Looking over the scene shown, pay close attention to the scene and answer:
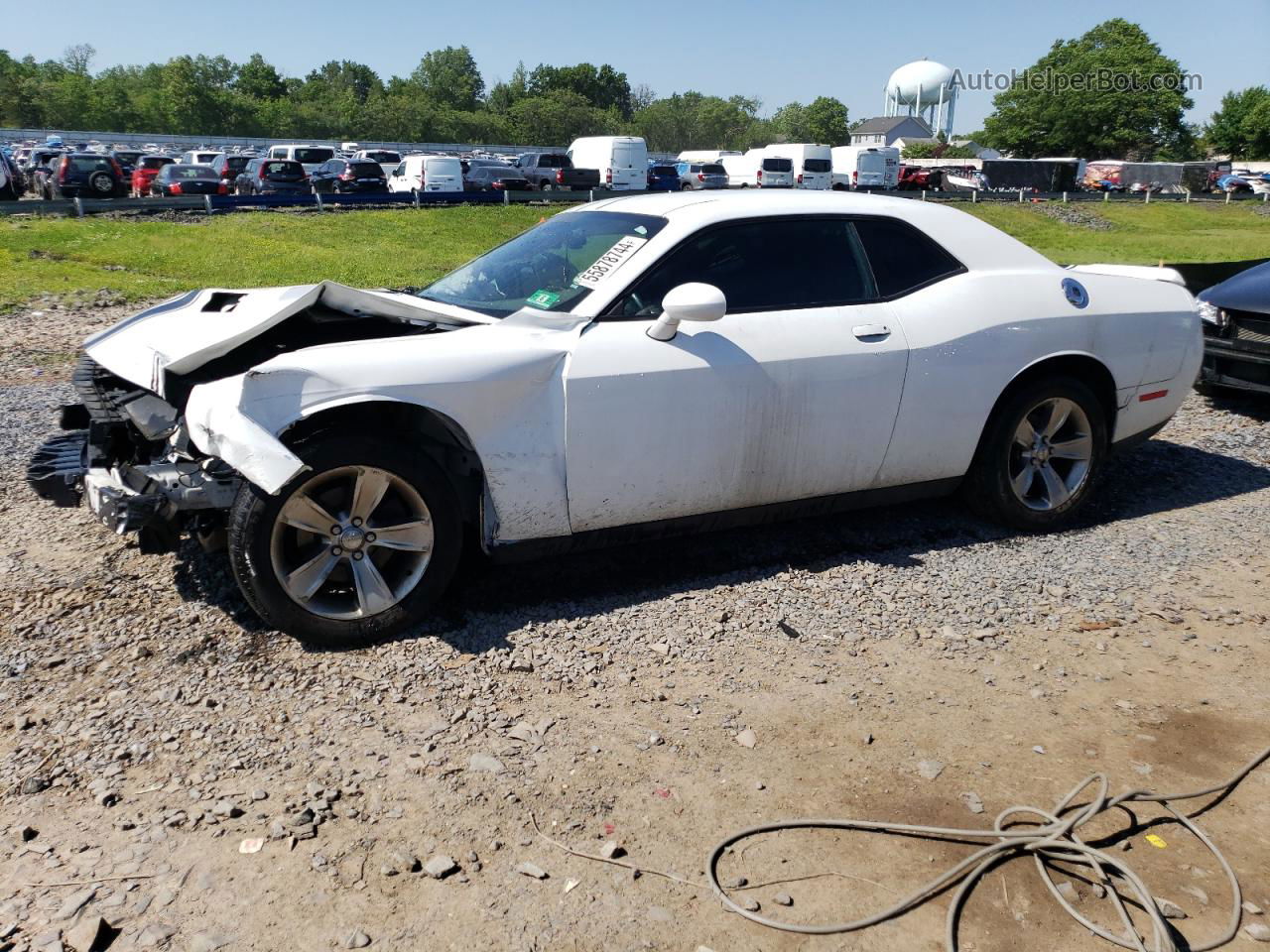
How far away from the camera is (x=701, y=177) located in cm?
3772

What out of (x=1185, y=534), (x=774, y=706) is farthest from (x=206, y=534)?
(x=1185, y=534)

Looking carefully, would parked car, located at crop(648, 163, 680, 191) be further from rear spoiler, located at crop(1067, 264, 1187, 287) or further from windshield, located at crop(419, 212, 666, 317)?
windshield, located at crop(419, 212, 666, 317)

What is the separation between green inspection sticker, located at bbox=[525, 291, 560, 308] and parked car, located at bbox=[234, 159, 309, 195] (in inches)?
1082

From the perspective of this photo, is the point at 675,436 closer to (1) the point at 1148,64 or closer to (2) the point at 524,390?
(2) the point at 524,390

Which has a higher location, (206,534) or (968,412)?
(968,412)

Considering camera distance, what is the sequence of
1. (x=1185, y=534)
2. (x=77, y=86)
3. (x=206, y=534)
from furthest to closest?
(x=77, y=86)
(x=1185, y=534)
(x=206, y=534)

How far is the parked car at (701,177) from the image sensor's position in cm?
3741

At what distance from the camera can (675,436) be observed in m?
4.09

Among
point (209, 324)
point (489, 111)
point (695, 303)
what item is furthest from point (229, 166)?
point (489, 111)

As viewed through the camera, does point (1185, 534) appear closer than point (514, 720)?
No

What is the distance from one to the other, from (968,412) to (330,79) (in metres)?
141

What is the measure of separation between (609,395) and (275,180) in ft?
93.8

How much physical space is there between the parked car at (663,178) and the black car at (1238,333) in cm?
3097

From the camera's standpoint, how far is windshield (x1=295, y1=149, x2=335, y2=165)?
3497cm
